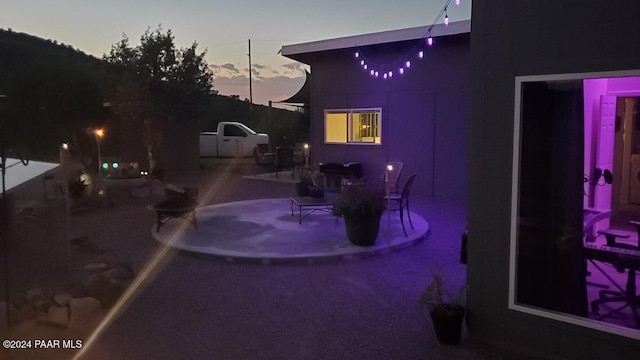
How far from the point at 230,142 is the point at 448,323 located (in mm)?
18143

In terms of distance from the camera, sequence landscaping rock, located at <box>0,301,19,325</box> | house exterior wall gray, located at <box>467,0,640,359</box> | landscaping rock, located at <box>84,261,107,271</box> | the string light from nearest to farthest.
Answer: house exterior wall gray, located at <box>467,0,640,359</box>, landscaping rock, located at <box>0,301,19,325</box>, landscaping rock, located at <box>84,261,107,271</box>, the string light

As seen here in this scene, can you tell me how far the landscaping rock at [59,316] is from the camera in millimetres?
4177

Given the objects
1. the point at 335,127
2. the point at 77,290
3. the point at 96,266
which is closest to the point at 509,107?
the point at 77,290

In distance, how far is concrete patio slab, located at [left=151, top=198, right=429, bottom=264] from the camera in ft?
20.2

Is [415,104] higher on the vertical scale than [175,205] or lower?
higher

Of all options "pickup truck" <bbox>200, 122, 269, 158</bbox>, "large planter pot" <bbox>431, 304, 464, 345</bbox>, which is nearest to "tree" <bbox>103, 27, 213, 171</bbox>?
"pickup truck" <bbox>200, 122, 269, 158</bbox>

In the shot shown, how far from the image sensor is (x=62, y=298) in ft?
14.4

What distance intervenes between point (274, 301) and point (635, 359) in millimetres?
2837

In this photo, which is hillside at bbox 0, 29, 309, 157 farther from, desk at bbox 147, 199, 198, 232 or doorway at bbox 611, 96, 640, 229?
doorway at bbox 611, 96, 640, 229

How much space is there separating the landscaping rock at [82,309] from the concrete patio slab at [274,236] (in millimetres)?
1863

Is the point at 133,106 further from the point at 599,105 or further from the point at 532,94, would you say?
the point at 532,94

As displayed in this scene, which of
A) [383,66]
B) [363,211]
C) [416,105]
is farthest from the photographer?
[383,66]

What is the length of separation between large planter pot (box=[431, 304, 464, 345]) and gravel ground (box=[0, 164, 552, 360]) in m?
0.08

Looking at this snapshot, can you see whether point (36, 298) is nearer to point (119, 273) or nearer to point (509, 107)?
point (119, 273)
